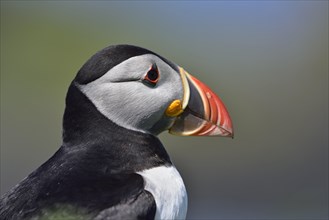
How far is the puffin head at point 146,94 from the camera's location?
10.5 feet

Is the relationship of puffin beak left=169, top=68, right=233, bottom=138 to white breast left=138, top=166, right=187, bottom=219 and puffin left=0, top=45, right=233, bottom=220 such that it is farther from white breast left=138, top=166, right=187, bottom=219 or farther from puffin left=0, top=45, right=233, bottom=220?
white breast left=138, top=166, right=187, bottom=219

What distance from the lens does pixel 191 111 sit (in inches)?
134

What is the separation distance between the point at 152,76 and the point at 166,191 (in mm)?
447

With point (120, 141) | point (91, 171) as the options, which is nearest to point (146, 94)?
point (120, 141)

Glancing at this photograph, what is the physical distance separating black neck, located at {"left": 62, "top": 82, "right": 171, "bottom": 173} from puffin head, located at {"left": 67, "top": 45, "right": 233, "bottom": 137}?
0.10 feet

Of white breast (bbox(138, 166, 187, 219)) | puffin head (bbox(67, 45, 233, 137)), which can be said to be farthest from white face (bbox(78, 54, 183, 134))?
white breast (bbox(138, 166, 187, 219))

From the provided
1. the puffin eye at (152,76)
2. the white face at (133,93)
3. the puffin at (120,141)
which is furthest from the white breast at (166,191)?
the puffin eye at (152,76)

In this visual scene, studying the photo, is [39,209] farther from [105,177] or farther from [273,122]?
[273,122]

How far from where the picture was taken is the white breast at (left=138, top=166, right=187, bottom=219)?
119 inches

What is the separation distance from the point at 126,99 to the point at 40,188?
0.48 metres

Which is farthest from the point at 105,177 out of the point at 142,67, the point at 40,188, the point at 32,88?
the point at 32,88

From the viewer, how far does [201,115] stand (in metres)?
3.40

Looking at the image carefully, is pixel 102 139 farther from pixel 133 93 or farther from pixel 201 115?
pixel 201 115

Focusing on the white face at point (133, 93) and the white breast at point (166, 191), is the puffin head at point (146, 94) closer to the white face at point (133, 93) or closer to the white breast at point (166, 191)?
the white face at point (133, 93)
